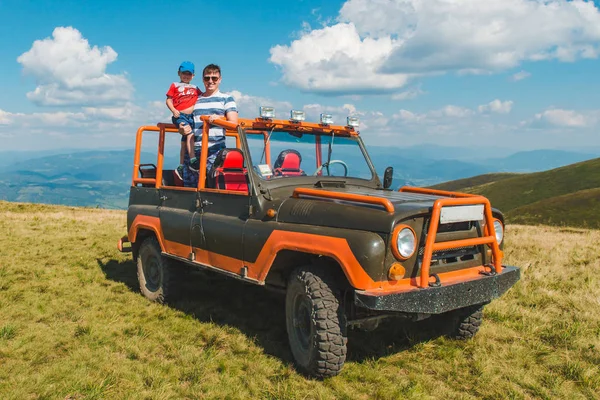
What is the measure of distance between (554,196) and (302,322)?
106751 mm

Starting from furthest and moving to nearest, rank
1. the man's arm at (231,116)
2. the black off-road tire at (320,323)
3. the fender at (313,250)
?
the man's arm at (231,116) < the black off-road tire at (320,323) < the fender at (313,250)

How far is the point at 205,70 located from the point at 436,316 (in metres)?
4.37

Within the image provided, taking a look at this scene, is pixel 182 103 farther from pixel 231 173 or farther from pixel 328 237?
pixel 328 237

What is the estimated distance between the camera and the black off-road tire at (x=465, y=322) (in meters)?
5.29

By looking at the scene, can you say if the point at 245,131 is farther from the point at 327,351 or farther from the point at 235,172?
the point at 327,351

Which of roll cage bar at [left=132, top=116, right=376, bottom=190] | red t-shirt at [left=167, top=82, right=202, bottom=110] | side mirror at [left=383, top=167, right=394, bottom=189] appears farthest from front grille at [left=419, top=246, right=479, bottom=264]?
red t-shirt at [left=167, top=82, right=202, bottom=110]

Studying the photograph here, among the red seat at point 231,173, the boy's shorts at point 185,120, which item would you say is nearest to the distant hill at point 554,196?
the boy's shorts at point 185,120

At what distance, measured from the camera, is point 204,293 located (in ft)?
24.5

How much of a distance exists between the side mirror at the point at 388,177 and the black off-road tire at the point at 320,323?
2356 mm

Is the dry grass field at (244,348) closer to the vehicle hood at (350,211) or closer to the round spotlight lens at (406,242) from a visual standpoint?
the round spotlight lens at (406,242)

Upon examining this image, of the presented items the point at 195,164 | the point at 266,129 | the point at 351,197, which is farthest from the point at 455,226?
the point at 195,164

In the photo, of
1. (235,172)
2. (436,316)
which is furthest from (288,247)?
(436,316)

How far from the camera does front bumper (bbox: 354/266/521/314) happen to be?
393 cm

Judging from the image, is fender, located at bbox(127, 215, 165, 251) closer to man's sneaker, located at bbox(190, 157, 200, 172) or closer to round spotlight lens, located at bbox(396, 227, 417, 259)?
man's sneaker, located at bbox(190, 157, 200, 172)
